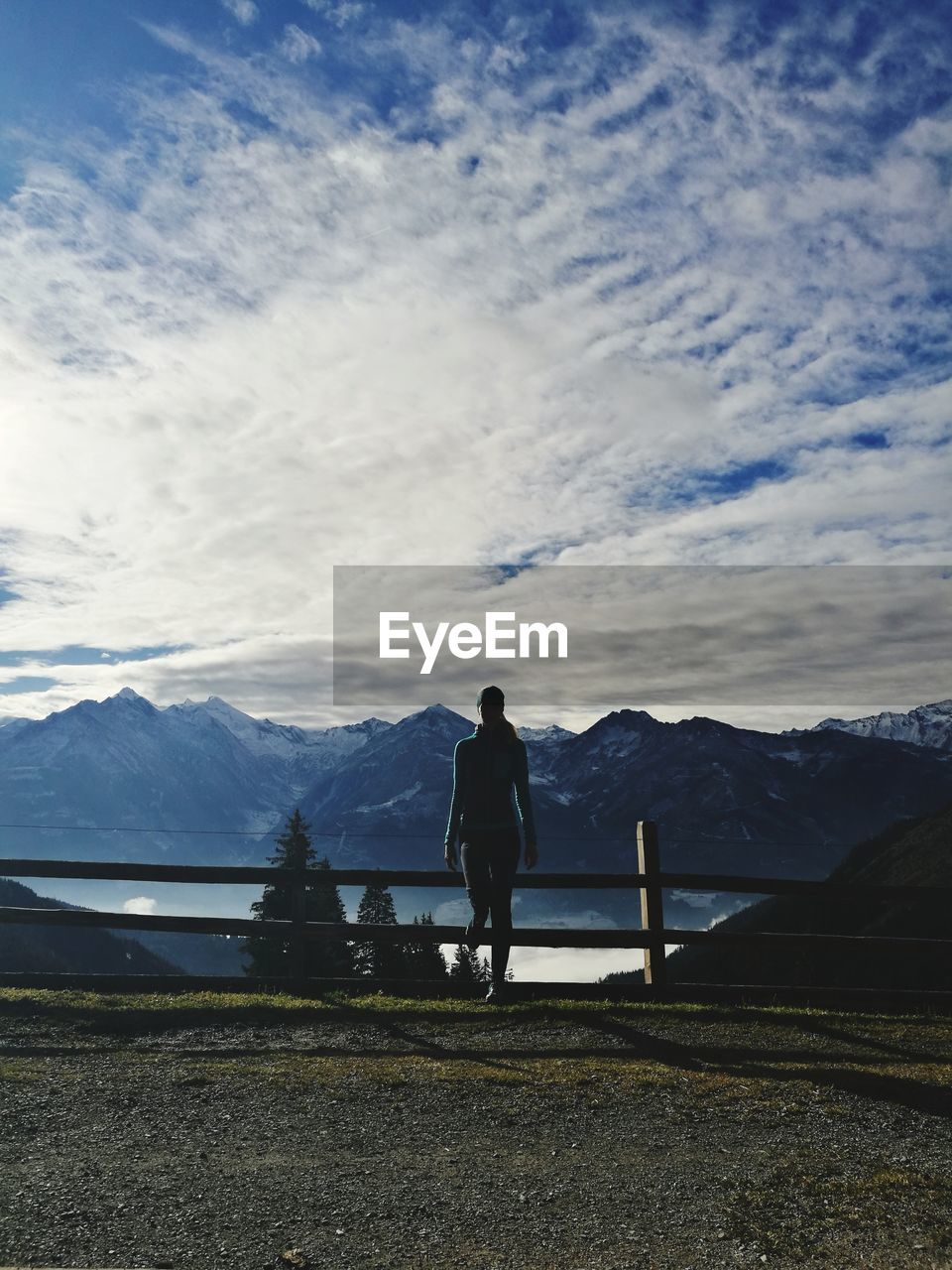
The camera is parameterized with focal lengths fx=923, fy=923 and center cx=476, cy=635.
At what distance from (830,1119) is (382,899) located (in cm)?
4585

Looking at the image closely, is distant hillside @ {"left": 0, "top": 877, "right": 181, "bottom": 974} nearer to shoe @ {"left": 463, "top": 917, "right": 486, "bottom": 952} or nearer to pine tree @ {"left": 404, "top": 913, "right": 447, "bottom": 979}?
→ pine tree @ {"left": 404, "top": 913, "right": 447, "bottom": 979}

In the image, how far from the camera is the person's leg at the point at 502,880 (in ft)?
30.8

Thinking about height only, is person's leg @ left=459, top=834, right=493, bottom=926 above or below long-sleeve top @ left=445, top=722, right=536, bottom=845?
below

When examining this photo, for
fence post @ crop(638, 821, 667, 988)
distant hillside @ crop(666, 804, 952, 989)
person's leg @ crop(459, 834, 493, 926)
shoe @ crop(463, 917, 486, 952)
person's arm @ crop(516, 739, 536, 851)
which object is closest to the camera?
person's arm @ crop(516, 739, 536, 851)

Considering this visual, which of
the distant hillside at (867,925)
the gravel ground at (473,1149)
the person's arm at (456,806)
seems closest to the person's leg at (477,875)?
the person's arm at (456,806)

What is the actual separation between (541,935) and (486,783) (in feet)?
7.22

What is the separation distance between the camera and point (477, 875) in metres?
9.35

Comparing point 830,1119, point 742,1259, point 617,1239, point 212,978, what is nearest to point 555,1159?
point 617,1239

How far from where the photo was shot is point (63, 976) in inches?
429

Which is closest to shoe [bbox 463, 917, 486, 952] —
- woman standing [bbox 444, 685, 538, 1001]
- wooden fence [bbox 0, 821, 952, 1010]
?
woman standing [bbox 444, 685, 538, 1001]

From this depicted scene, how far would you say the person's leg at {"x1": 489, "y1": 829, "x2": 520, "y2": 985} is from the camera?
938 cm

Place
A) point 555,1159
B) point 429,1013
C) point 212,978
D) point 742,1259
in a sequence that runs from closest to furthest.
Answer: point 742,1259 < point 555,1159 < point 429,1013 < point 212,978

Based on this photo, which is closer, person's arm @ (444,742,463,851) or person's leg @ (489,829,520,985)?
person's leg @ (489,829,520,985)

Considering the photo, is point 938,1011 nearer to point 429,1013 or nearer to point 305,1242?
point 429,1013
